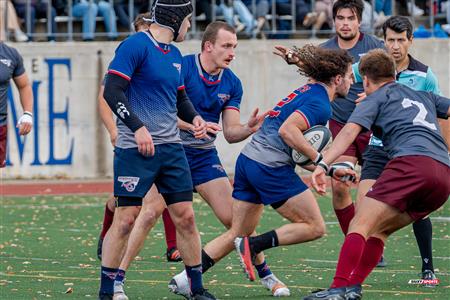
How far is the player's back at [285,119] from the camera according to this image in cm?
878

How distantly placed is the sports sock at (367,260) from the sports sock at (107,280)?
1558 millimetres

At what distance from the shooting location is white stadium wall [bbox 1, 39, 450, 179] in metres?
20.5

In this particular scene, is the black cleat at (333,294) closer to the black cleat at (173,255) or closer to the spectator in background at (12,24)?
the black cleat at (173,255)

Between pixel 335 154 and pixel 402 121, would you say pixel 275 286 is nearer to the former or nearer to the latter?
pixel 335 154

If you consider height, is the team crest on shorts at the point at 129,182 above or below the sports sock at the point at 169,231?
above

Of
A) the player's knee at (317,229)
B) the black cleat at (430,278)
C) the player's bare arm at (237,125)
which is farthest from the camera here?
the black cleat at (430,278)

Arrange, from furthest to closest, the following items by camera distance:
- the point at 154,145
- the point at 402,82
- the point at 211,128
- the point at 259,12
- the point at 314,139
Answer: the point at 259,12 < the point at 402,82 < the point at 211,128 < the point at 314,139 < the point at 154,145

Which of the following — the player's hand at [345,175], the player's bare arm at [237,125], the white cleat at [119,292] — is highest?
the player's bare arm at [237,125]

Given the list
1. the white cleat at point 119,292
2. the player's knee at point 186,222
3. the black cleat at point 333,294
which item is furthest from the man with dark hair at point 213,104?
the black cleat at point 333,294

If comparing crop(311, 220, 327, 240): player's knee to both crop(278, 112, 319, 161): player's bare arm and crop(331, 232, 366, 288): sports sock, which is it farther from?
crop(331, 232, 366, 288): sports sock

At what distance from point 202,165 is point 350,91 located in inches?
68.2

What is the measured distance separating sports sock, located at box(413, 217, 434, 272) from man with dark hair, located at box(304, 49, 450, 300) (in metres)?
1.36

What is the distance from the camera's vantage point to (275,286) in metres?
9.10

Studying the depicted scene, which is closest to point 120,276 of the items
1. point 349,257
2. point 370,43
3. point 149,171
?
point 149,171
